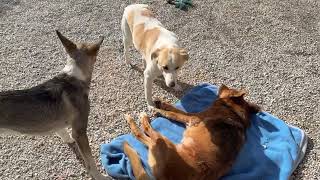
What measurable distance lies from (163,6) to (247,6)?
1582 mm

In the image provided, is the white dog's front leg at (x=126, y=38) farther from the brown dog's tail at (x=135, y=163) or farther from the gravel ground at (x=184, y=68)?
the brown dog's tail at (x=135, y=163)

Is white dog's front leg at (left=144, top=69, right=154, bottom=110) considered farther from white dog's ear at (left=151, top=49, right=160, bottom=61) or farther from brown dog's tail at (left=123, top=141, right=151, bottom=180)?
brown dog's tail at (left=123, top=141, right=151, bottom=180)

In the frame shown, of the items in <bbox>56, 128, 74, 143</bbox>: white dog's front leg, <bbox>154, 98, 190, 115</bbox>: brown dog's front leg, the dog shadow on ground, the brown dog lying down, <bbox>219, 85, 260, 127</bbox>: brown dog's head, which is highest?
<bbox>219, 85, 260, 127</bbox>: brown dog's head

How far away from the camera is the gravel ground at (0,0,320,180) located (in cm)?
541

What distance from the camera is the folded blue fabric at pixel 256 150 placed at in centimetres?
495

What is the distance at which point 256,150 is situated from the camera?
522 cm

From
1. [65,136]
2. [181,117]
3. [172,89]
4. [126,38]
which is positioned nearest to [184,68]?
[172,89]

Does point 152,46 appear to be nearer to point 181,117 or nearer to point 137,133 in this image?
point 181,117

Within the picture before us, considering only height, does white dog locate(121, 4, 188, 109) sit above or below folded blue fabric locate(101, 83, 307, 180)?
above

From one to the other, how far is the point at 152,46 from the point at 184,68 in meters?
1.04

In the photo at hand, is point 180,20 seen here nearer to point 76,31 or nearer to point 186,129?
point 76,31

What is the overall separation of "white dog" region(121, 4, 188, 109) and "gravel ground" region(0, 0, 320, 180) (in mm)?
482

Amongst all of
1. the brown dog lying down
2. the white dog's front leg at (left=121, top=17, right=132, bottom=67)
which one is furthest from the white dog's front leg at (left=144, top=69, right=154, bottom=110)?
the white dog's front leg at (left=121, top=17, right=132, bottom=67)

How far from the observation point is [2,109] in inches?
165
